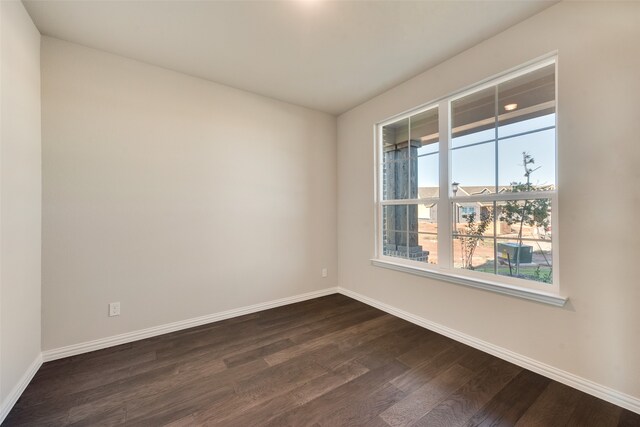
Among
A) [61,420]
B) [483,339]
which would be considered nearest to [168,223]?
[61,420]

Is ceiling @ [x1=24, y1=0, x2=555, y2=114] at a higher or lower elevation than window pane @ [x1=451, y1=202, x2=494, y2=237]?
higher

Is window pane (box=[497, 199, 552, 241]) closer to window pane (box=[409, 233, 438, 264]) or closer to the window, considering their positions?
the window

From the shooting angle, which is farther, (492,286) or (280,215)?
(280,215)

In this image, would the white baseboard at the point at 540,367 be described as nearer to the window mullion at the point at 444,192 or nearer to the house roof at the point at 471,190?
the window mullion at the point at 444,192

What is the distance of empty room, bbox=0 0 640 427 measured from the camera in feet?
5.34

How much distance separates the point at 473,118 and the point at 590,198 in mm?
1136

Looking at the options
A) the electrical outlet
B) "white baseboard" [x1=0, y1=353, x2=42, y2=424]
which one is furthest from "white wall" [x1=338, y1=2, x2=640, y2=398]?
"white baseboard" [x1=0, y1=353, x2=42, y2=424]

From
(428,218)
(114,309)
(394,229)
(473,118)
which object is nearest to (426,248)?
(428,218)

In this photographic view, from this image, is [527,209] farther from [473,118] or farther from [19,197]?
[19,197]

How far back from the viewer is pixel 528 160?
208 centimetres

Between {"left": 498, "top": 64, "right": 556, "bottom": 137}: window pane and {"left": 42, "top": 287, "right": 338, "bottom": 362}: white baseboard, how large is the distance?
2922mm

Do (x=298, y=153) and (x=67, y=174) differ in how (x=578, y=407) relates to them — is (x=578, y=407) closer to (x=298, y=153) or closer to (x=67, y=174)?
(x=298, y=153)

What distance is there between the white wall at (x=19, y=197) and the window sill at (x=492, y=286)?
3.11 metres

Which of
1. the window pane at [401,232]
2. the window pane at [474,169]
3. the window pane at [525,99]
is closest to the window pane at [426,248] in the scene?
the window pane at [401,232]
